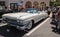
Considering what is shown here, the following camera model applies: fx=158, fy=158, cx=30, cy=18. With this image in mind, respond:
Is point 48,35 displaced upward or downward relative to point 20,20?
downward

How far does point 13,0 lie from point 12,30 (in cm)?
2583

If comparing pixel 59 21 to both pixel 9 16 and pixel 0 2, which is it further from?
pixel 0 2

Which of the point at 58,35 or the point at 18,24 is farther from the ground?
the point at 18,24

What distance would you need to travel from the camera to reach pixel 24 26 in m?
9.05

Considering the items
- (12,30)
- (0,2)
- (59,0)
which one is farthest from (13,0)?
(12,30)

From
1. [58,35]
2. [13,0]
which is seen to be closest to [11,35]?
[58,35]

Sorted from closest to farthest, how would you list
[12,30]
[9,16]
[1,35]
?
[1,35]
[9,16]
[12,30]

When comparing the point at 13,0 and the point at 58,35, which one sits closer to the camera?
the point at 58,35

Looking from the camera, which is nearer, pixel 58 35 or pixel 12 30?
pixel 58 35

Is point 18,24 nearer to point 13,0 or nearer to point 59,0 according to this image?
point 13,0

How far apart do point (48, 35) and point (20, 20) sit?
1.78 m

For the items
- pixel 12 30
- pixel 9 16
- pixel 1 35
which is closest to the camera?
pixel 1 35

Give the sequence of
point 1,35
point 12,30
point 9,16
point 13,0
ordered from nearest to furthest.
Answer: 1. point 1,35
2. point 9,16
3. point 12,30
4. point 13,0

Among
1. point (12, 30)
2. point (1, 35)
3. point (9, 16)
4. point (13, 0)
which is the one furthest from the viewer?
point (13, 0)
